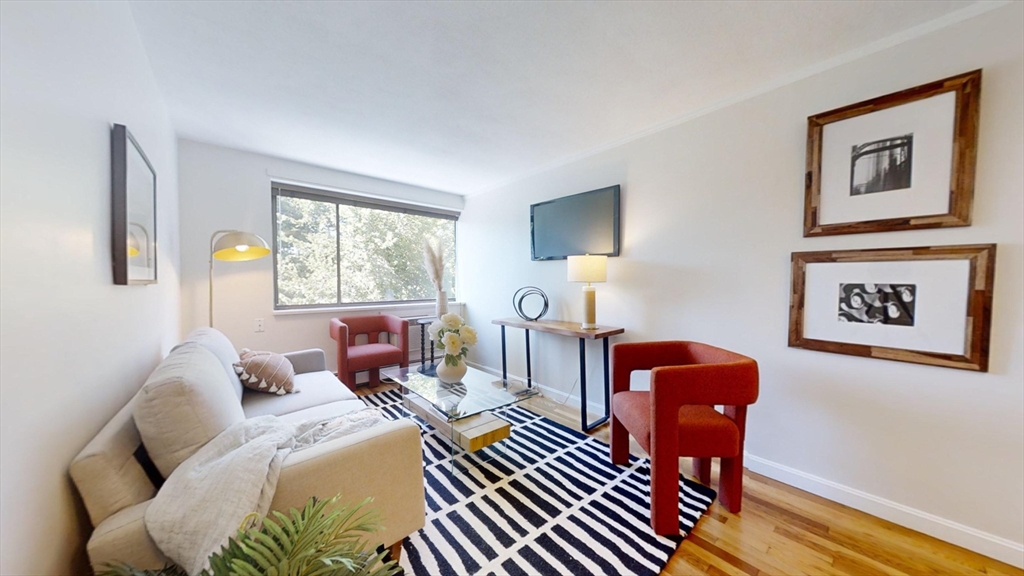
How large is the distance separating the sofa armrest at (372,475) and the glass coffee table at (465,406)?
61cm

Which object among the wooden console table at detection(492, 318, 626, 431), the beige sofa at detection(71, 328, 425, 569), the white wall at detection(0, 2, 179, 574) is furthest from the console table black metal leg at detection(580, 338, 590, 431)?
the white wall at detection(0, 2, 179, 574)

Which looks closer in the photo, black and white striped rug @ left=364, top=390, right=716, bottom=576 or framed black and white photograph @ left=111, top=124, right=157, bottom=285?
framed black and white photograph @ left=111, top=124, right=157, bottom=285

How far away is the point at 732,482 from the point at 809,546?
1.08 feet

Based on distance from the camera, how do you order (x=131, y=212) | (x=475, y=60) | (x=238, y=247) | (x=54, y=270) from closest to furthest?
(x=54, y=270) < (x=131, y=212) < (x=475, y=60) < (x=238, y=247)

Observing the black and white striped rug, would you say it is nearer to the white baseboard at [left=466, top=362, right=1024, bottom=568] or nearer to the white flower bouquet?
the white baseboard at [left=466, top=362, right=1024, bottom=568]

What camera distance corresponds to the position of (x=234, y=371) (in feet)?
6.40

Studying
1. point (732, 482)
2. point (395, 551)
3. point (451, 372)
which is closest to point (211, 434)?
point (395, 551)

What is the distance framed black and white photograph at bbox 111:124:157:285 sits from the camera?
3.84 feet

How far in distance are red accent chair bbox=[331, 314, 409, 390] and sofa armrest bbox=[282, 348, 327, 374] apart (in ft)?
1.25

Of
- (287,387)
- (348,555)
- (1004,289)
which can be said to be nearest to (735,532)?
(1004,289)

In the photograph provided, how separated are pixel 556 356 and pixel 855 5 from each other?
9.09ft

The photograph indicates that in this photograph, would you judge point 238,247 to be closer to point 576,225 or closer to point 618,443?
point 576,225

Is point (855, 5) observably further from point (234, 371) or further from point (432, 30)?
point (234, 371)

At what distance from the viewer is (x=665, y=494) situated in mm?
1468
